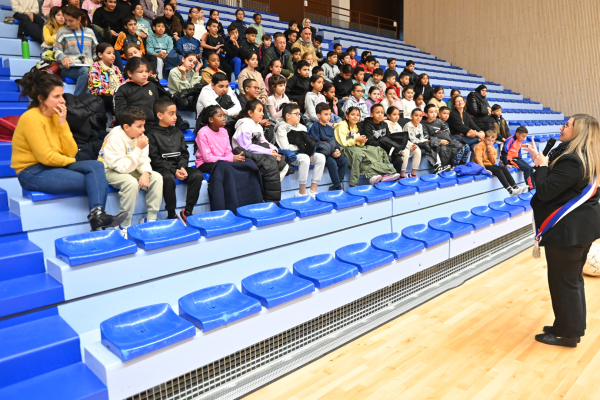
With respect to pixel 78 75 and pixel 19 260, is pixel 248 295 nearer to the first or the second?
pixel 19 260

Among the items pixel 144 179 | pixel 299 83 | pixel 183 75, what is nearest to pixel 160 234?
pixel 144 179

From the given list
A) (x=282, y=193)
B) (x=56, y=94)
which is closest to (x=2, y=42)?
(x=56, y=94)

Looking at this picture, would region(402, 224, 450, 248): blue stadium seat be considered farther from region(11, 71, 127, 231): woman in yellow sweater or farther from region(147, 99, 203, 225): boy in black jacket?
region(11, 71, 127, 231): woman in yellow sweater

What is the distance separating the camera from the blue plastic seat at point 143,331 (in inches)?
54.7

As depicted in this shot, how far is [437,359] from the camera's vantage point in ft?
6.12

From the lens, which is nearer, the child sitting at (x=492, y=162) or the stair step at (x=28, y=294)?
the stair step at (x=28, y=294)

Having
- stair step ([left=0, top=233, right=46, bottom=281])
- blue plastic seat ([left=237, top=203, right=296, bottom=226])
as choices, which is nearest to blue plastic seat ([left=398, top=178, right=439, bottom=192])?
blue plastic seat ([left=237, top=203, right=296, bottom=226])

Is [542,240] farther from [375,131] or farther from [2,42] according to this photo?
[2,42]

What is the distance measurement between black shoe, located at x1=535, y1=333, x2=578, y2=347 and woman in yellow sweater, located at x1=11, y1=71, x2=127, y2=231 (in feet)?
6.60

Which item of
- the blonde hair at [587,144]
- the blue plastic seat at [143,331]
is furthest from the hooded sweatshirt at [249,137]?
the blonde hair at [587,144]

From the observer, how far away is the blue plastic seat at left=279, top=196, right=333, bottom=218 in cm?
250

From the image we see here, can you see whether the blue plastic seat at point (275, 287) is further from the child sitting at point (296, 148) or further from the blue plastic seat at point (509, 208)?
the blue plastic seat at point (509, 208)

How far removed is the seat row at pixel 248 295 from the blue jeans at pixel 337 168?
0.83 m

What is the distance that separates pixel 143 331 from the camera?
1.50m
